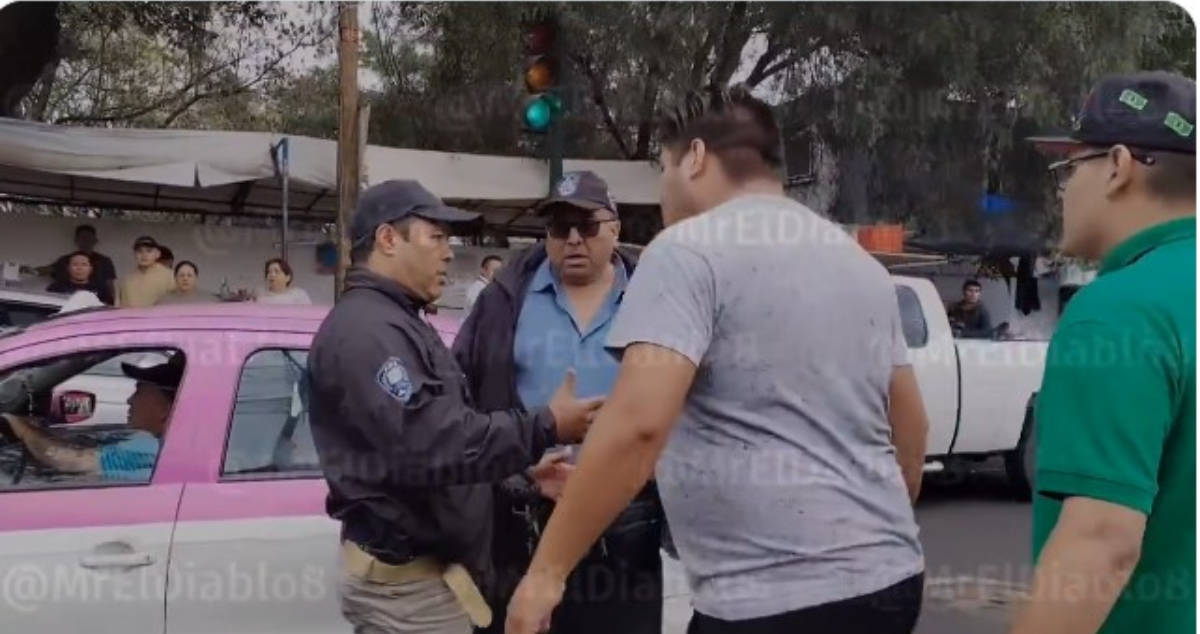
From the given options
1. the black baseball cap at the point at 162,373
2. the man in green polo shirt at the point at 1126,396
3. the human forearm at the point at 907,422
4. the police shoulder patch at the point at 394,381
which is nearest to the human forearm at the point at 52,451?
the black baseball cap at the point at 162,373

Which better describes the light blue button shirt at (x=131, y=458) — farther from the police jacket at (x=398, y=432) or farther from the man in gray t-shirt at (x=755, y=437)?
the man in gray t-shirt at (x=755, y=437)

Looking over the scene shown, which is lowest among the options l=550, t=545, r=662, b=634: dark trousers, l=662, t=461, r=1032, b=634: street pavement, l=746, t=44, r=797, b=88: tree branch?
l=662, t=461, r=1032, b=634: street pavement

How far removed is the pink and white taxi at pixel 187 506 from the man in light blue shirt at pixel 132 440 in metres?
0.03

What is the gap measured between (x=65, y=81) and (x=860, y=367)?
19.0 m

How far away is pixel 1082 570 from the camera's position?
4.95 ft

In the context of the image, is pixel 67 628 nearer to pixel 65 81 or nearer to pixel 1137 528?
pixel 1137 528

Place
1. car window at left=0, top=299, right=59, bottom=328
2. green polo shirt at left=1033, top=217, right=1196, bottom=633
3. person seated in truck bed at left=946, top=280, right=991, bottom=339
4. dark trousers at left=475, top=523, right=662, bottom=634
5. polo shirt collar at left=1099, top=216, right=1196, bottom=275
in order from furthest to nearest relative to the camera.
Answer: person seated in truck bed at left=946, top=280, right=991, bottom=339
car window at left=0, top=299, right=59, bottom=328
dark trousers at left=475, top=523, right=662, bottom=634
polo shirt collar at left=1099, top=216, right=1196, bottom=275
green polo shirt at left=1033, top=217, right=1196, bottom=633

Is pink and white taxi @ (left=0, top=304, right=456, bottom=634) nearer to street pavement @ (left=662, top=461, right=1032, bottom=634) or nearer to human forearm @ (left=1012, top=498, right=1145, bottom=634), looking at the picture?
street pavement @ (left=662, top=461, right=1032, bottom=634)

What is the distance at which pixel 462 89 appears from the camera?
14.7m

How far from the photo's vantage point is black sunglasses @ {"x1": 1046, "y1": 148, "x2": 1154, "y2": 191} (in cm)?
171

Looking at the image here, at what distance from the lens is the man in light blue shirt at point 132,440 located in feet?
10.7

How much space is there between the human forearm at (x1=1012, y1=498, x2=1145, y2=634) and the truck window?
6.52 m

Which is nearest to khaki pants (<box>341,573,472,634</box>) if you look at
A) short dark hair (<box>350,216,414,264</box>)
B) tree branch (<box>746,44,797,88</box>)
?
short dark hair (<box>350,216,414,264</box>)

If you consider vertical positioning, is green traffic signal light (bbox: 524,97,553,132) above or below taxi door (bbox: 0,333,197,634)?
above
